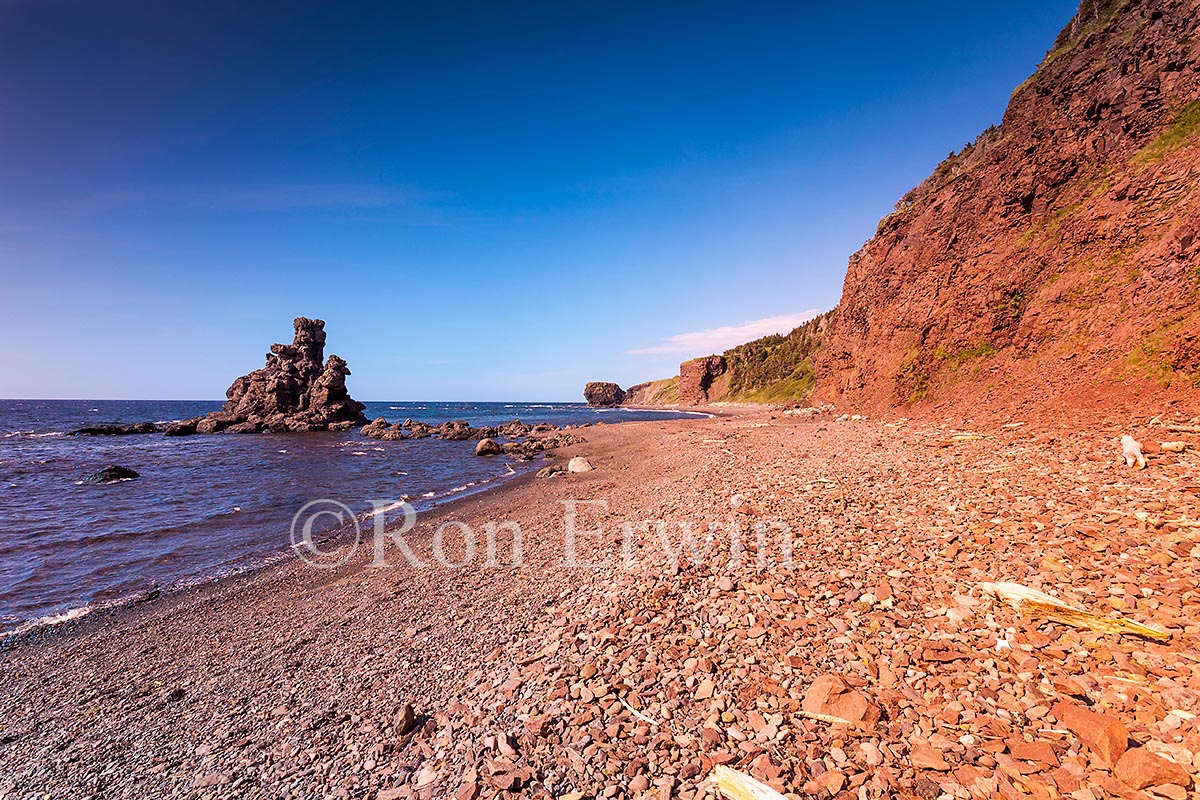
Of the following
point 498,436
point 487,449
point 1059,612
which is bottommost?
point 498,436

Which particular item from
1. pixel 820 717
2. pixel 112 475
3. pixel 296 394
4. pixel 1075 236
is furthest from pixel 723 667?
pixel 296 394

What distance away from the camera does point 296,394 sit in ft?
263

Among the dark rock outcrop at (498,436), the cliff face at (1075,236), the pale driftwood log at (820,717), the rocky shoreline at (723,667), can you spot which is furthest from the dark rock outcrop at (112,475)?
the cliff face at (1075,236)

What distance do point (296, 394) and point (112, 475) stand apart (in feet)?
175

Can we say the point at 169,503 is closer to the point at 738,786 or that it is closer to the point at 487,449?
the point at 487,449

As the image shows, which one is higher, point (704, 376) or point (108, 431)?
point (704, 376)

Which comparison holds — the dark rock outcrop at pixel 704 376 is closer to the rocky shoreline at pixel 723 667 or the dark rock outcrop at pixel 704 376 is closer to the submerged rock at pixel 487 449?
the submerged rock at pixel 487 449

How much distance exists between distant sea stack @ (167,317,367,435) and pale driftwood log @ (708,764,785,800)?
82920mm

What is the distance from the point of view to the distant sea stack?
7288 centimetres

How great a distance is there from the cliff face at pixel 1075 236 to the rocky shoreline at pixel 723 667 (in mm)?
5598

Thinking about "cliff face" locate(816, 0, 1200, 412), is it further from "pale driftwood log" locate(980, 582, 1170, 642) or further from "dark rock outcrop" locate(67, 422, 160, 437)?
"dark rock outcrop" locate(67, 422, 160, 437)

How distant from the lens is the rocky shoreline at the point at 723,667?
407 centimetres

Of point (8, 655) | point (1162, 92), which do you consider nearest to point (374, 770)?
→ point (8, 655)

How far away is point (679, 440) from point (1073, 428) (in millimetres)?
24990
